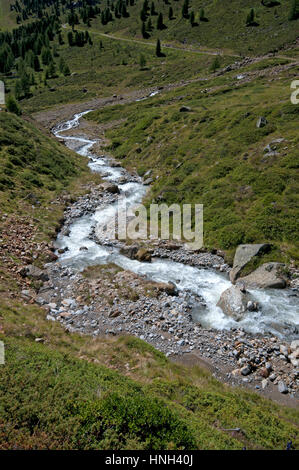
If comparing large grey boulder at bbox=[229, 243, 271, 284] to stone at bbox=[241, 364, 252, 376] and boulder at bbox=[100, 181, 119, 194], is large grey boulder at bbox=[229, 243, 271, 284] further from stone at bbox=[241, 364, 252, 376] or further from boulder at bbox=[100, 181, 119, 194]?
boulder at bbox=[100, 181, 119, 194]

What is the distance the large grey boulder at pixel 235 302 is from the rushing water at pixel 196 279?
0.33 m

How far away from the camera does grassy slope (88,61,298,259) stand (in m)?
24.8

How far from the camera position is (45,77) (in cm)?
13312

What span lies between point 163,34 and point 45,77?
72013 mm

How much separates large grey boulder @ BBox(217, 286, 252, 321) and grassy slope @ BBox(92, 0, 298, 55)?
107002 millimetres

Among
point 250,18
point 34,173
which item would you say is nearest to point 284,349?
point 34,173

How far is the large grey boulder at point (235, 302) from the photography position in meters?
17.4

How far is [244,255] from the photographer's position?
866 inches

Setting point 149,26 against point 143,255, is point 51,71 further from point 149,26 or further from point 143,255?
point 143,255

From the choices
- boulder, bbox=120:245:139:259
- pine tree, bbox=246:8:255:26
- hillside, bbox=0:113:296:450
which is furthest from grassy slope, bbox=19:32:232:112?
hillside, bbox=0:113:296:450

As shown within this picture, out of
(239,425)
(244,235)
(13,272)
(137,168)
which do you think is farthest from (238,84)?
(239,425)

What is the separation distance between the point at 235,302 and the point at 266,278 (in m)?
3.63

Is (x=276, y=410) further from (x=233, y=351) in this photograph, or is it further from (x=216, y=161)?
(x=216, y=161)
